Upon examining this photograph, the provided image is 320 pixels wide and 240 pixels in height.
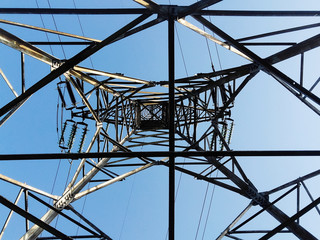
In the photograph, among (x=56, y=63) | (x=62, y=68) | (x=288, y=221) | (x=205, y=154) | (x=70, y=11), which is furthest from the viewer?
(x=56, y=63)

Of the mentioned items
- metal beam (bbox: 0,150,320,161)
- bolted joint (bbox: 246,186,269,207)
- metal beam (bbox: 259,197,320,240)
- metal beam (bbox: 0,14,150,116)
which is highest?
metal beam (bbox: 0,14,150,116)

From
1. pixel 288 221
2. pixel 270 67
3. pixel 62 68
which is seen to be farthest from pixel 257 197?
pixel 62 68

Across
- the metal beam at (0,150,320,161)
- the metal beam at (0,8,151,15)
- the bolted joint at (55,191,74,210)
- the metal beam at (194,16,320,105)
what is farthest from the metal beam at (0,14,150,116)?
the bolted joint at (55,191,74,210)

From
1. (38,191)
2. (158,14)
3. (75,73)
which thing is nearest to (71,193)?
(38,191)

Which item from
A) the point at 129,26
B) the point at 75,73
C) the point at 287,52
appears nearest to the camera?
the point at 129,26

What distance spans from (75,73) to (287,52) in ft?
20.5

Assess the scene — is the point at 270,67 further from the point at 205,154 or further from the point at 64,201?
the point at 64,201

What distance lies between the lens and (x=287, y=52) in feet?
24.4

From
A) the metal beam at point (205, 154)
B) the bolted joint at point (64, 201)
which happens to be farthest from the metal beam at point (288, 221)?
the bolted joint at point (64, 201)

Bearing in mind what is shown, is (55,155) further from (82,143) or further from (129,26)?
(82,143)

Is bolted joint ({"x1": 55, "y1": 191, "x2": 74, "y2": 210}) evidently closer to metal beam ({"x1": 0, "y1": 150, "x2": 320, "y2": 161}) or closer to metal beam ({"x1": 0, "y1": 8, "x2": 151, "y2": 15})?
metal beam ({"x1": 0, "y1": 150, "x2": 320, "y2": 161})

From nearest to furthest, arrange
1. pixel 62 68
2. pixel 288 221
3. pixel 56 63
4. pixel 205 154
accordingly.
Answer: pixel 205 154
pixel 288 221
pixel 62 68
pixel 56 63

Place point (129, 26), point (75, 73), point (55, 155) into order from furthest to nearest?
point (75, 73) → point (129, 26) → point (55, 155)

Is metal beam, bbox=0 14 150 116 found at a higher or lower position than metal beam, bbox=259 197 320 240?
higher
